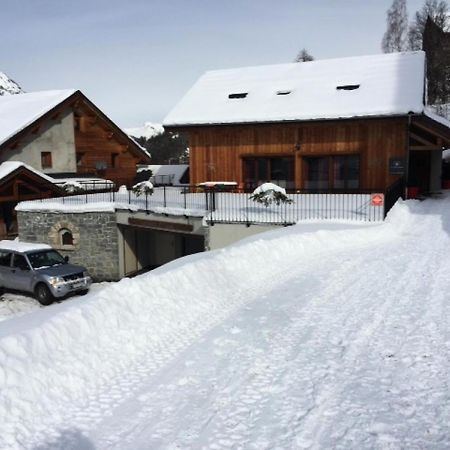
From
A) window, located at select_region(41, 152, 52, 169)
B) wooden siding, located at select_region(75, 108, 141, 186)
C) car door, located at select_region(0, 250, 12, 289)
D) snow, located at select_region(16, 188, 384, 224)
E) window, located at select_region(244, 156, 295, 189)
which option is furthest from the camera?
wooden siding, located at select_region(75, 108, 141, 186)

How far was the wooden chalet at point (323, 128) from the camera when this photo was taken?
71.6 feet

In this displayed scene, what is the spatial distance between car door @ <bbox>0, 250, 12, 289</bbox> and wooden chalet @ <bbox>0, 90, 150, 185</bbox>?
39.4 feet

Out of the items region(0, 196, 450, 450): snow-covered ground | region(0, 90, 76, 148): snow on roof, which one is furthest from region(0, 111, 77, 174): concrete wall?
region(0, 196, 450, 450): snow-covered ground

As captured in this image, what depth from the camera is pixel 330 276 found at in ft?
34.6

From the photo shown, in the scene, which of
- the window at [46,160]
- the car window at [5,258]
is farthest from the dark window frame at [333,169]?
the window at [46,160]

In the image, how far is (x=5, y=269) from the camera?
1770cm

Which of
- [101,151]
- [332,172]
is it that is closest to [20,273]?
[332,172]

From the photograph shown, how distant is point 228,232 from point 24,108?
2147 centimetres

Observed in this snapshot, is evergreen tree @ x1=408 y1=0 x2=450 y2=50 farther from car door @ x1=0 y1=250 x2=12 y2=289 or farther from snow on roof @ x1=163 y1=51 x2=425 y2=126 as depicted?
car door @ x1=0 y1=250 x2=12 y2=289

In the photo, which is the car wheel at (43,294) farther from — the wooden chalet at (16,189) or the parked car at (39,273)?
the wooden chalet at (16,189)

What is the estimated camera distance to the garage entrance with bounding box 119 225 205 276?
23.4 m

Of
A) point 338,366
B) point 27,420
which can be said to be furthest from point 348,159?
point 27,420

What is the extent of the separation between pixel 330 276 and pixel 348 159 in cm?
1379

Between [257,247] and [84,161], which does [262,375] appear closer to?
[257,247]
